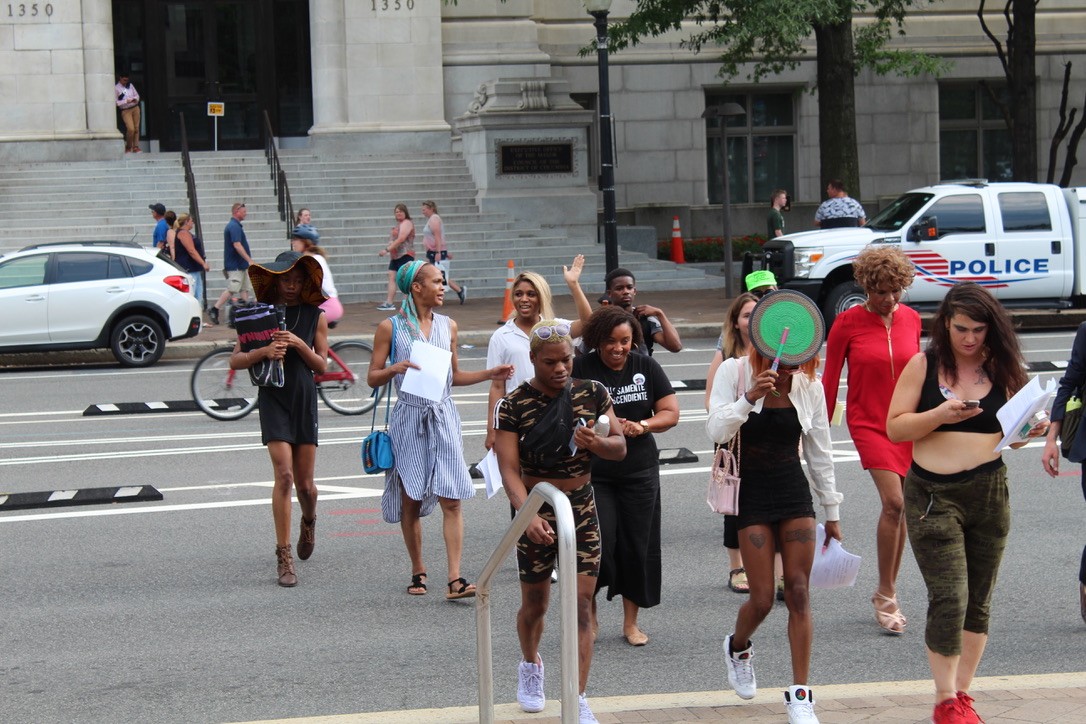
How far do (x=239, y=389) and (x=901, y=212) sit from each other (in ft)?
32.7

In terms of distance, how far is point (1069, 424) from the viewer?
21.9ft

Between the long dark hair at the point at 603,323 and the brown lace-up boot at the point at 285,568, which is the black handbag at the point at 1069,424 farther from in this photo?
the brown lace-up boot at the point at 285,568

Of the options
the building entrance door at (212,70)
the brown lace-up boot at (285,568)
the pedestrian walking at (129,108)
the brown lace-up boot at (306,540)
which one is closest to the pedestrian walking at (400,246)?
the pedestrian walking at (129,108)

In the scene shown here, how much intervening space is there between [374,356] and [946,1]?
28762 mm

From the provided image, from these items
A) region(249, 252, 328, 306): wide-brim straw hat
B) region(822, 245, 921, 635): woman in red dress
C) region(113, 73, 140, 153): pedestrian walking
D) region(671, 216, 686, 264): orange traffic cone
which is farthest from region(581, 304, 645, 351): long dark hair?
region(113, 73, 140, 153): pedestrian walking

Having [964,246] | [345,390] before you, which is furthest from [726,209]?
[345,390]

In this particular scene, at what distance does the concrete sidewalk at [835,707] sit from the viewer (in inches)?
229

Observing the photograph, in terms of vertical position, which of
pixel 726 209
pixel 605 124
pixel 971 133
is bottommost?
pixel 726 209

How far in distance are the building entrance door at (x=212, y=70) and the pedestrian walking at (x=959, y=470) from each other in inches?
1141

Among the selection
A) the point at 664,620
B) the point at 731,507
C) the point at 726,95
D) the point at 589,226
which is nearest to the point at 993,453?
the point at 731,507

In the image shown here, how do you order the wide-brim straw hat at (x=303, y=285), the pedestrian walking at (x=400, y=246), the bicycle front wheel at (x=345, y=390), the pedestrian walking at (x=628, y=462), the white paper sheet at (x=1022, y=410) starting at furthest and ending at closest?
the pedestrian walking at (x=400, y=246), the bicycle front wheel at (x=345, y=390), the wide-brim straw hat at (x=303, y=285), the pedestrian walking at (x=628, y=462), the white paper sheet at (x=1022, y=410)

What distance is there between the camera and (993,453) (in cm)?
573

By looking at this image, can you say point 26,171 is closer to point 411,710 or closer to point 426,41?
point 426,41

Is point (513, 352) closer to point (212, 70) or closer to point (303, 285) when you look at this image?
point (303, 285)
